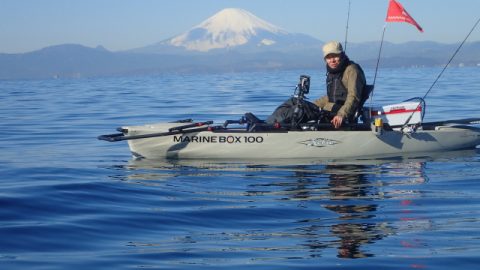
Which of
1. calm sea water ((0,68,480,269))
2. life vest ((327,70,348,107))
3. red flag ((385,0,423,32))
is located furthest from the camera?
red flag ((385,0,423,32))

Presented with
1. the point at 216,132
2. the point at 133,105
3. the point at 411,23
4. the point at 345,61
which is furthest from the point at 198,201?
the point at 133,105

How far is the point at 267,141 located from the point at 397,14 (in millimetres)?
3115

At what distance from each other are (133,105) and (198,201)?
19865mm

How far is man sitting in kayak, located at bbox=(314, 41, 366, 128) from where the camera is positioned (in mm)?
12156

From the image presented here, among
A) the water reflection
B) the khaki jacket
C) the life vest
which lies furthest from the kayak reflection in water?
the life vest

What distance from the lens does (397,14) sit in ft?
43.0

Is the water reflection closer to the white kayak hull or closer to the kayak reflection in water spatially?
the kayak reflection in water

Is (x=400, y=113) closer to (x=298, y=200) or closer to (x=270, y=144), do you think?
(x=270, y=144)

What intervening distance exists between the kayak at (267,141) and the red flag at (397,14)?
1.76 m

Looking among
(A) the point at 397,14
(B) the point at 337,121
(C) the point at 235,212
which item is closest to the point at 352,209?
(C) the point at 235,212

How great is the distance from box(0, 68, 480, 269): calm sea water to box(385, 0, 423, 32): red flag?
2.36 meters

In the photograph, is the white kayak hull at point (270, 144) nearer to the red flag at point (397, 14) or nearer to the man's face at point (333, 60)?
the man's face at point (333, 60)

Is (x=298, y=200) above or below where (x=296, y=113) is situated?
below

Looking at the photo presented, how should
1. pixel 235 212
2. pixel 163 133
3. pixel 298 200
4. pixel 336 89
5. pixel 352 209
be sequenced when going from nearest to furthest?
pixel 235 212
pixel 352 209
pixel 298 200
pixel 163 133
pixel 336 89
